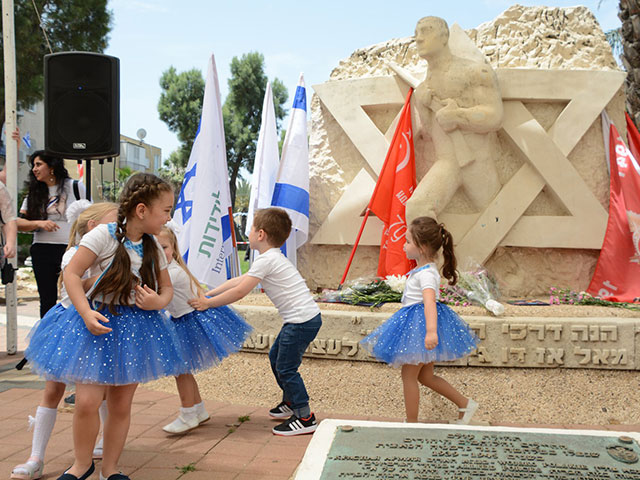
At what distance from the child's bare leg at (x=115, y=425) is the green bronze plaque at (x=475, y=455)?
102cm

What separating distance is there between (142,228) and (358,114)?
3943mm

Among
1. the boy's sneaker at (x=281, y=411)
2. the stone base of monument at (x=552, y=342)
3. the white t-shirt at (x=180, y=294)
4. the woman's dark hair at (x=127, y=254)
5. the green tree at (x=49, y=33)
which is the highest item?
the green tree at (x=49, y=33)

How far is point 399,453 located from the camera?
2318mm

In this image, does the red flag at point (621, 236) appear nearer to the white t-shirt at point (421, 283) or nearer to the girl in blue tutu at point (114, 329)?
the white t-shirt at point (421, 283)

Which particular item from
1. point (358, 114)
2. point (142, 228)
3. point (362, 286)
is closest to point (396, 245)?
point (362, 286)

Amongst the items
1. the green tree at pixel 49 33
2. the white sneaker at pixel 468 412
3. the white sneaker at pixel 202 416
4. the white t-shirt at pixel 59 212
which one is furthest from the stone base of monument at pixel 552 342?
the green tree at pixel 49 33

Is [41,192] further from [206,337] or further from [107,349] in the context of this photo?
[107,349]

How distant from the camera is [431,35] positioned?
5801 millimetres

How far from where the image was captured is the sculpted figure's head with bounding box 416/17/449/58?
5.81 metres

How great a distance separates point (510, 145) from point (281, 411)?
3.65 m

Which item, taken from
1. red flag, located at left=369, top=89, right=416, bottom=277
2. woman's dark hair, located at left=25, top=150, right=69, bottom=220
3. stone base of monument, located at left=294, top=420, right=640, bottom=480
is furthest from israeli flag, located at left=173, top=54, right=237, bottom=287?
stone base of monument, located at left=294, top=420, right=640, bottom=480

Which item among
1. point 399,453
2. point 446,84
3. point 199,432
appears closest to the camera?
point 399,453

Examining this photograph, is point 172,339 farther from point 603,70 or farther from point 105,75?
point 603,70

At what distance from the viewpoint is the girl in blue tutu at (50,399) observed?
288 centimetres
